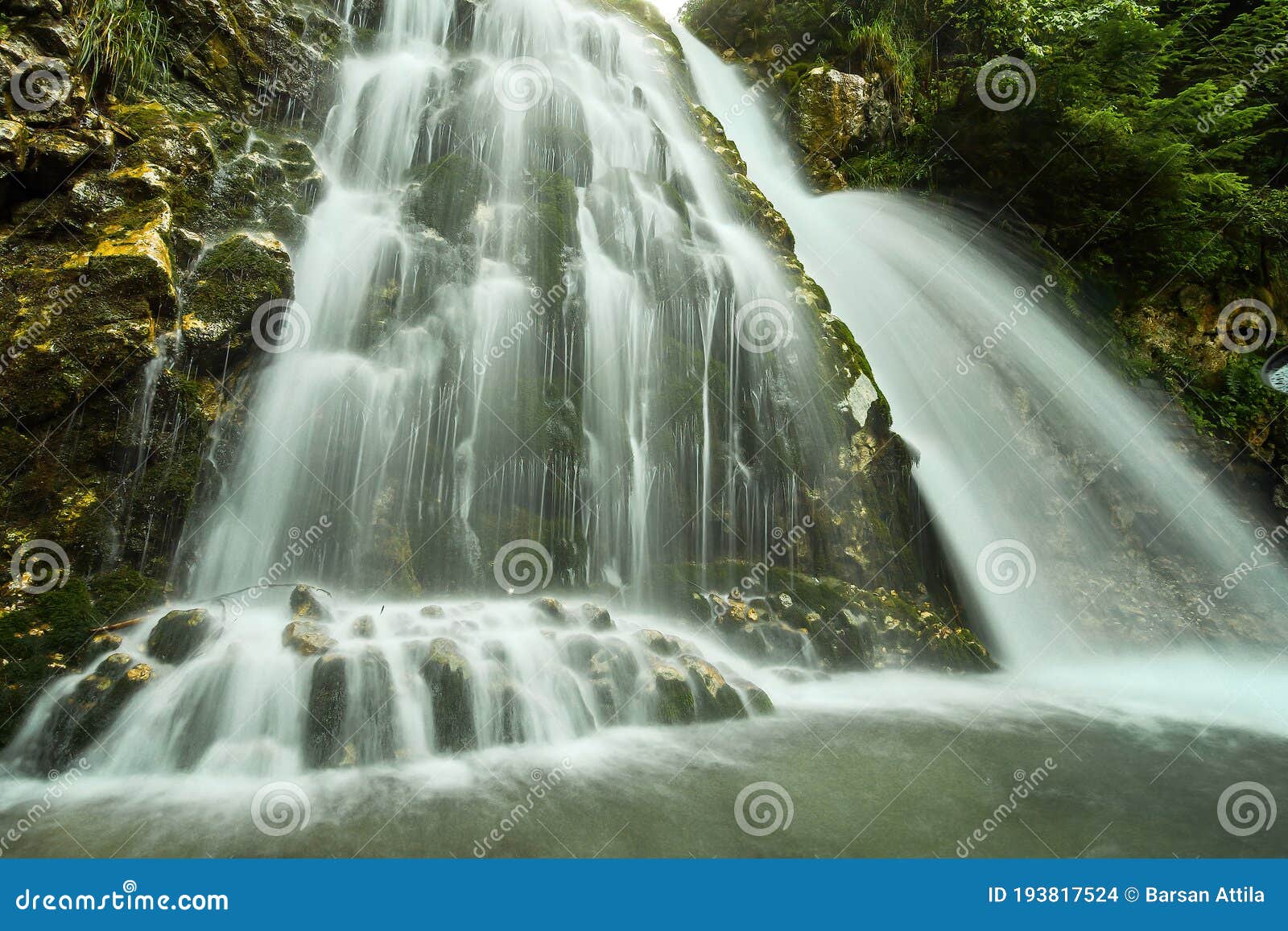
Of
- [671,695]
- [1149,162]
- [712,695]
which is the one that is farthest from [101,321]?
[1149,162]

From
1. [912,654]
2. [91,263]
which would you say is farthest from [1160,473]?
[91,263]

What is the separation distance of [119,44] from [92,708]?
7053 millimetres

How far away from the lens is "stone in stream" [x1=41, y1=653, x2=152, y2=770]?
4.19m

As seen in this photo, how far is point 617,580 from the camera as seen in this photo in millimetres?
7191

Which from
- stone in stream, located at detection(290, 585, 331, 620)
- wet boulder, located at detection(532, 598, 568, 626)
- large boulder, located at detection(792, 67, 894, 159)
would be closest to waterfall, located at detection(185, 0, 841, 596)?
stone in stream, located at detection(290, 585, 331, 620)

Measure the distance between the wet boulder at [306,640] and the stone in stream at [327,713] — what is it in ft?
0.55

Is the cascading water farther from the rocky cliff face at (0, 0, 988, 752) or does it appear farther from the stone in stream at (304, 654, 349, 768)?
the rocky cliff face at (0, 0, 988, 752)

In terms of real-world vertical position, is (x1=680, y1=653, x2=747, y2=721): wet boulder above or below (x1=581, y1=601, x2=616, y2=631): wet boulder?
above

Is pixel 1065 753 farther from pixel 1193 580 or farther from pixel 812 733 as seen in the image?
pixel 1193 580

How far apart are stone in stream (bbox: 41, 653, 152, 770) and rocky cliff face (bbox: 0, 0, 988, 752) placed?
245 mm

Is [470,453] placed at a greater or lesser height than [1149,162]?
lesser

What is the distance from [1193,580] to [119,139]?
45.1 feet

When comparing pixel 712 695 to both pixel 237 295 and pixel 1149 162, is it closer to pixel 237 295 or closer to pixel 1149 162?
pixel 237 295

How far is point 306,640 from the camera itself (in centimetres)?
485
